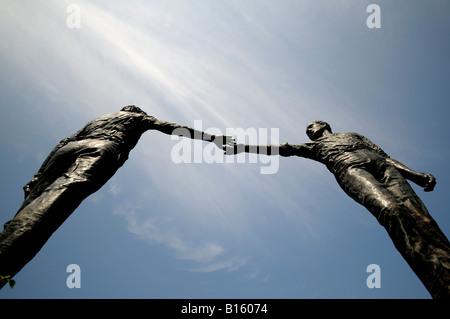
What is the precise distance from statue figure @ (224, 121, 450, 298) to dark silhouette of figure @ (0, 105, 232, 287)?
7.28 feet

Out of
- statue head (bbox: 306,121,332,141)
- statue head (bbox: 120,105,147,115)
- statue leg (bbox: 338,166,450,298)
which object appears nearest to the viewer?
statue leg (bbox: 338,166,450,298)

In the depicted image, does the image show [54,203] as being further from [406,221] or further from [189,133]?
[406,221]

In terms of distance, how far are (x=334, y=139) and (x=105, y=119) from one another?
534cm

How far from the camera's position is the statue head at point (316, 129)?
768 cm

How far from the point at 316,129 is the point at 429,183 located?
9.33 feet

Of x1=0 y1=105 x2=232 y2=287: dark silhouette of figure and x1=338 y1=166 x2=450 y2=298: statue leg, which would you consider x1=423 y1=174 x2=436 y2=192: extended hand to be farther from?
x1=0 y1=105 x2=232 y2=287: dark silhouette of figure

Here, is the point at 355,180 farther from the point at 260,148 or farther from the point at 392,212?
the point at 260,148

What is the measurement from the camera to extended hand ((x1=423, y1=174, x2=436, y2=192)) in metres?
6.02

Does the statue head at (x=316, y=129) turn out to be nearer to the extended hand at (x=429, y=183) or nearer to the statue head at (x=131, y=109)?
the extended hand at (x=429, y=183)

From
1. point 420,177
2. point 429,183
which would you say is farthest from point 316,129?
point 429,183

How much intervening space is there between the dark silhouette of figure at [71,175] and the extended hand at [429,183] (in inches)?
176

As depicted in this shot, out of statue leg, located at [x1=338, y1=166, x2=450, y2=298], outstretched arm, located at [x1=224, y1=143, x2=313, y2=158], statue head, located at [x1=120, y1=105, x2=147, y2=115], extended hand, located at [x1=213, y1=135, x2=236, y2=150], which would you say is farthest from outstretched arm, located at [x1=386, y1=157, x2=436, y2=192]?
statue head, located at [x1=120, y1=105, x2=147, y2=115]

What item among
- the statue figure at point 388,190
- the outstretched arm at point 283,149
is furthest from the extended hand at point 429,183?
the outstretched arm at point 283,149

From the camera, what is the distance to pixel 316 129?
772 centimetres
